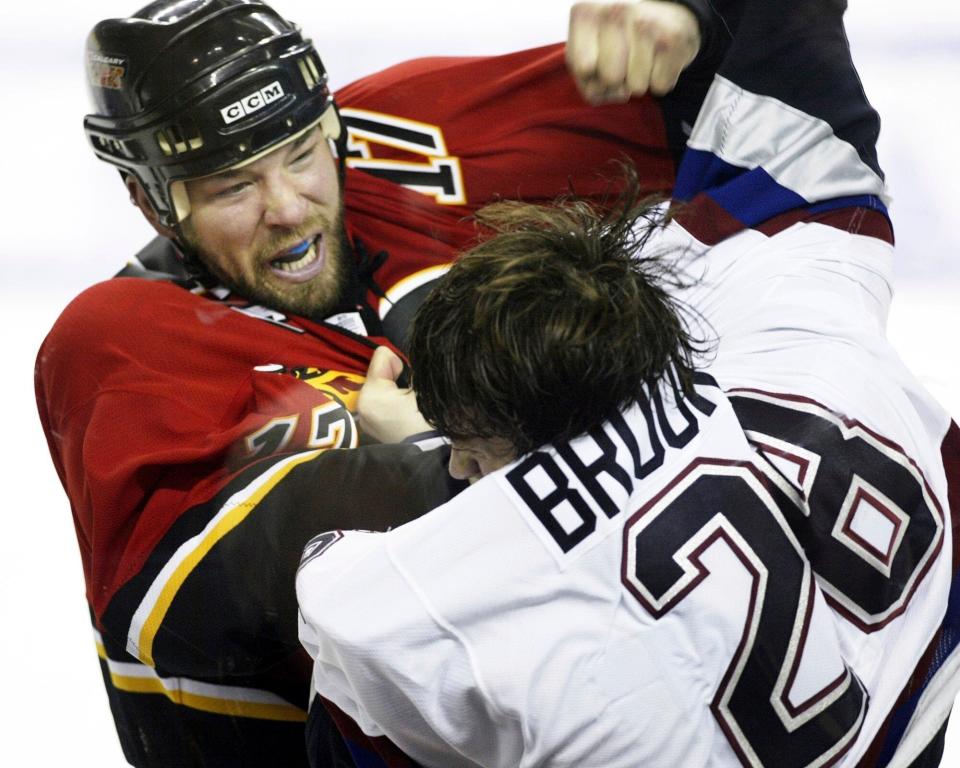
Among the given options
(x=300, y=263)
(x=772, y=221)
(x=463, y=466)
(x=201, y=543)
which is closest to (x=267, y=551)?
(x=201, y=543)

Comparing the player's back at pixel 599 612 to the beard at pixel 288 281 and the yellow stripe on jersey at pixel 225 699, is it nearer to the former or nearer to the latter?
the yellow stripe on jersey at pixel 225 699

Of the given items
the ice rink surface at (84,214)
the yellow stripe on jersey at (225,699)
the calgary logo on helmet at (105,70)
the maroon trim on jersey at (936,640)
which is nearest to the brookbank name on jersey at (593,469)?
the maroon trim on jersey at (936,640)

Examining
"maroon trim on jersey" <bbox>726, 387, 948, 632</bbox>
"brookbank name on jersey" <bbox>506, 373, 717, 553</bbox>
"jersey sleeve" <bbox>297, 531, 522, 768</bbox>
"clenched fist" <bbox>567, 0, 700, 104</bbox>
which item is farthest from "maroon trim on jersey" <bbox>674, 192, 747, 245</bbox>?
"jersey sleeve" <bbox>297, 531, 522, 768</bbox>

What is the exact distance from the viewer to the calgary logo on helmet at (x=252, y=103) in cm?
126

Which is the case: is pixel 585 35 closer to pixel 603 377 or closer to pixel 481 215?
pixel 481 215

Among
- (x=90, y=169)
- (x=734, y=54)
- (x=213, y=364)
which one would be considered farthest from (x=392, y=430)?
(x=90, y=169)

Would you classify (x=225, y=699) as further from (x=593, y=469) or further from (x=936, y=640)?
(x=936, y=640)

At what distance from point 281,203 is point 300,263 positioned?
0.24 ft

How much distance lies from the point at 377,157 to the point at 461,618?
86 cm

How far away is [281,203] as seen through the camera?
1333mm

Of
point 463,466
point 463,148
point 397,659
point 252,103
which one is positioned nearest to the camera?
point 397,659

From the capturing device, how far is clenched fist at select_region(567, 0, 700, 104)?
3.92ft

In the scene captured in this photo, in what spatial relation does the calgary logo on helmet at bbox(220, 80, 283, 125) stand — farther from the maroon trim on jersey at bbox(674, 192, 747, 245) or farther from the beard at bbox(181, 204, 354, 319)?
the maroon trim on jersey at bbox(674, 192, 747, 245)

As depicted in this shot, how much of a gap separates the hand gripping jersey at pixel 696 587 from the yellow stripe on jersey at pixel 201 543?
0.17 meters
